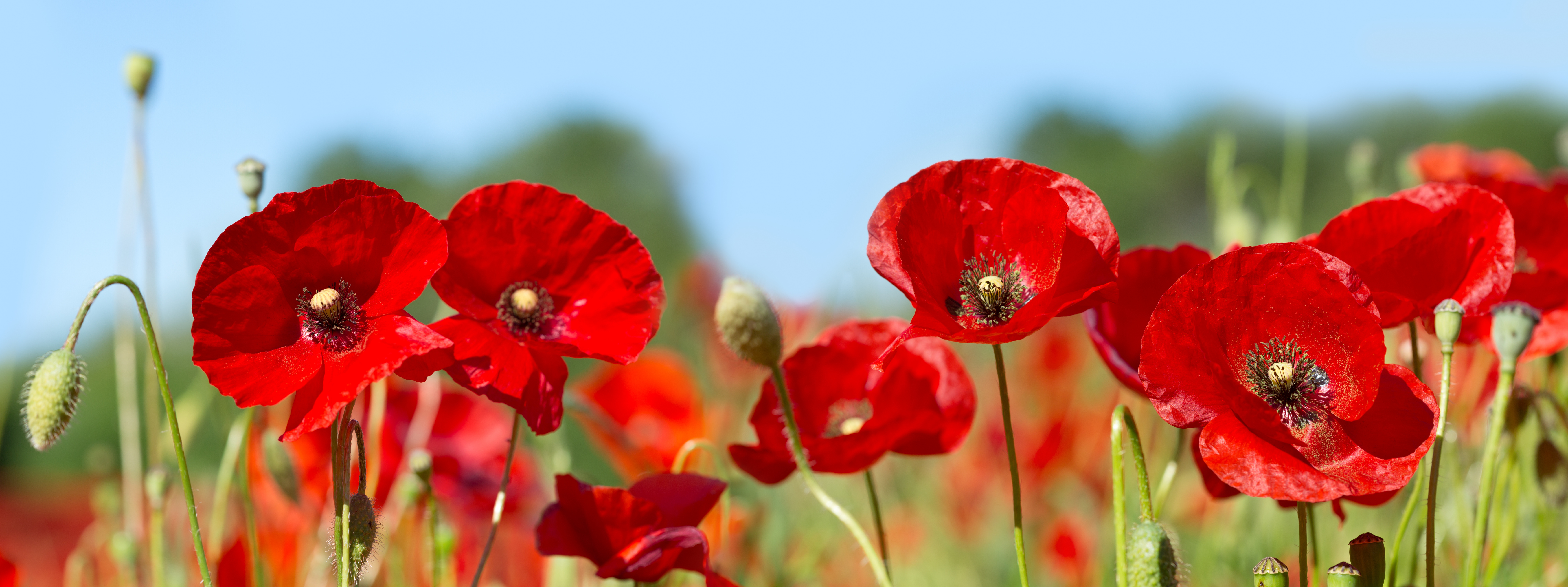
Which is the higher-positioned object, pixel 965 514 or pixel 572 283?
pixel 572 283

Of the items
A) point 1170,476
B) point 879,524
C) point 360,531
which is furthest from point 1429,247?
point 360,531

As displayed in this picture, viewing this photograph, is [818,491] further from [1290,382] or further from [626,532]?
[1290,382]

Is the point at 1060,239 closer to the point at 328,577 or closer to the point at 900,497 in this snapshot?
the point at 328,577

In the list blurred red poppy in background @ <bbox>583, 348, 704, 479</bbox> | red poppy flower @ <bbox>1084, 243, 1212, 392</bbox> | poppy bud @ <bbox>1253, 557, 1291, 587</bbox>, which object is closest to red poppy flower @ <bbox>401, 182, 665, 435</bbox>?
red poppy flower @ <bbox>1084, 243, 1212, 392</bbox>

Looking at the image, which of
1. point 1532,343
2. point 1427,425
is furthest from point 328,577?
point 1532,343

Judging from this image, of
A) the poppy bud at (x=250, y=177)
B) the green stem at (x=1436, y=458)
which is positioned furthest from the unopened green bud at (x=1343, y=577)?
the poppy bud at (x=250, y=177)

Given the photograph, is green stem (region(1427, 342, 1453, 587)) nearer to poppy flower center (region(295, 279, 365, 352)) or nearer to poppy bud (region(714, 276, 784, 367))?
poppy bud (region(714, 276, 784, 367))
